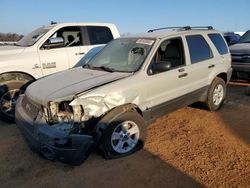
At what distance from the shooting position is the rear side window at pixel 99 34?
7.28 metres

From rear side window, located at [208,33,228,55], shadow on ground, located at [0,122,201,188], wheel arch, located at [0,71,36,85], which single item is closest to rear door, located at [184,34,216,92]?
rear side window, located at [208,33,228,55]

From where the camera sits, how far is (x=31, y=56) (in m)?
6.12

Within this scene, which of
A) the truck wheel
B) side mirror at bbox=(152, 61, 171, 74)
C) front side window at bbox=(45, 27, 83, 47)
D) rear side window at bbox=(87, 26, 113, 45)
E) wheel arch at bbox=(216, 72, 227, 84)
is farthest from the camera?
rear side window at bbox=(87, 26, 113, 45)

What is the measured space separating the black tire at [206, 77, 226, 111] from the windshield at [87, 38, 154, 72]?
1919 millimetres

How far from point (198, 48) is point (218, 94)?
131 cm

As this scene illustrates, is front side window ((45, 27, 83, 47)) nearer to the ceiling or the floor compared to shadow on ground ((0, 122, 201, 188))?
nearer to the ceiling

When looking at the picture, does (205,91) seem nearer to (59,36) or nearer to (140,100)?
(140,100)

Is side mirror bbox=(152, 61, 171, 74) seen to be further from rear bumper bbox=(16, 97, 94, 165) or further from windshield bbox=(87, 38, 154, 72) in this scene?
rear bumper bbox=(16, 97, 94, 165)

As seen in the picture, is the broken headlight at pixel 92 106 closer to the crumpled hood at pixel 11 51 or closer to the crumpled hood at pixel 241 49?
the crumpled hood at pixel 11 51

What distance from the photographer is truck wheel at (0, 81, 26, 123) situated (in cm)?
579

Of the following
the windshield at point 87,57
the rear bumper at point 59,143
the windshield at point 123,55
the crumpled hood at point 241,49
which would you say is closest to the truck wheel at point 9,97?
the windshield at point 87,57

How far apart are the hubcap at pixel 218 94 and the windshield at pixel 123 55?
2.16 metres

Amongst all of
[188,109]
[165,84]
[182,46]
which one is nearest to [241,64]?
[188,109]

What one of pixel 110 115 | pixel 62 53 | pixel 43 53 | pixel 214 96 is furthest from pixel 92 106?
pixel 214 96
